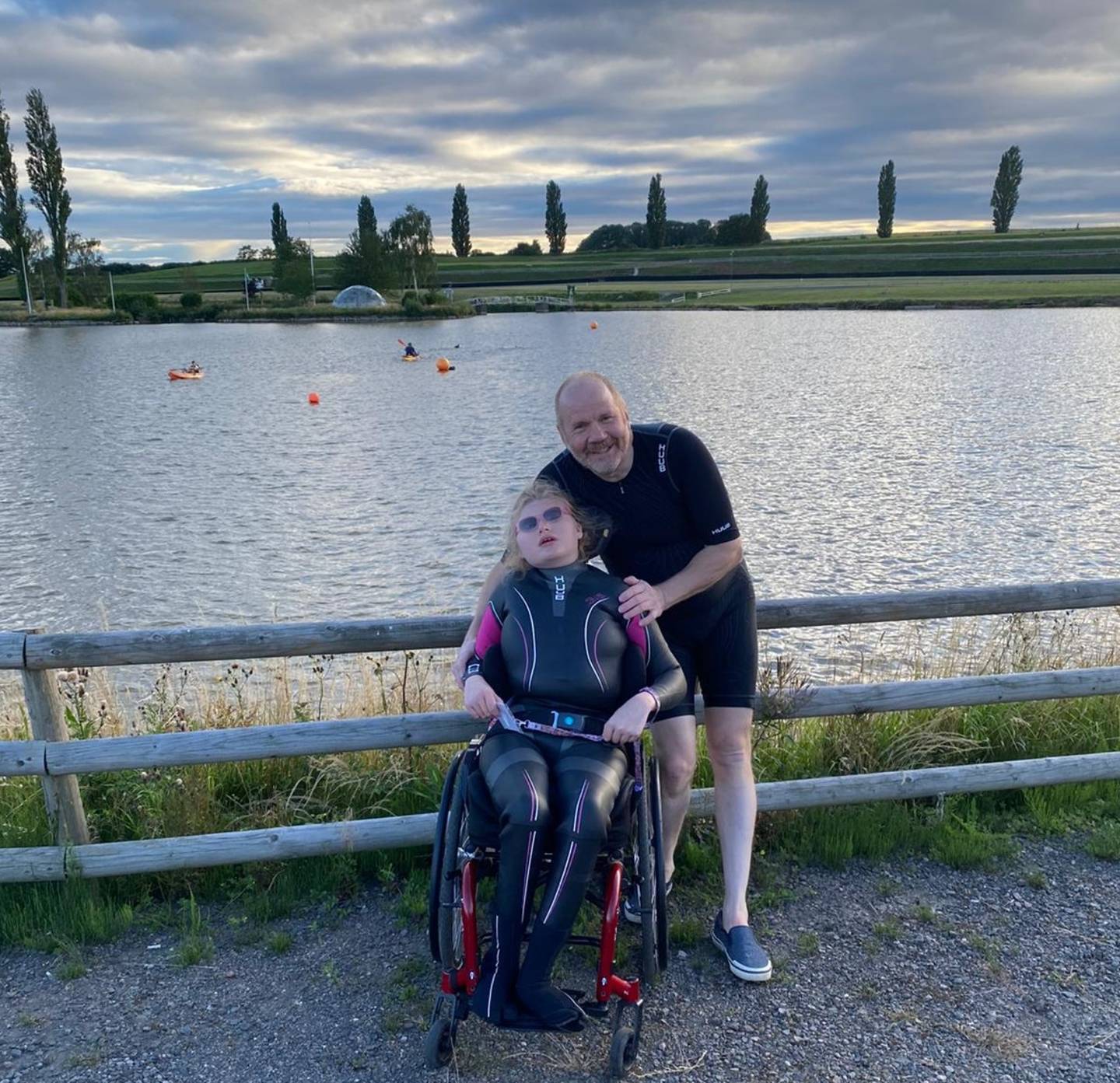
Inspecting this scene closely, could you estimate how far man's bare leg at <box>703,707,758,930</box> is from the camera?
3801 millimetres

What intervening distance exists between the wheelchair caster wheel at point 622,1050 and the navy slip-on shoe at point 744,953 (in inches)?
22.1

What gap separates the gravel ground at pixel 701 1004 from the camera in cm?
313

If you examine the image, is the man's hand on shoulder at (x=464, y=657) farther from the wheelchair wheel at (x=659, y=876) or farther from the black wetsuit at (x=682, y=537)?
the wheelchair wheel at (x=659, y=876)

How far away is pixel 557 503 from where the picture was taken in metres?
3.66

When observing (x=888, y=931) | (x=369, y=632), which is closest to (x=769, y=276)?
(x=369, y=632)

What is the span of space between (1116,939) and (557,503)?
8.28ft

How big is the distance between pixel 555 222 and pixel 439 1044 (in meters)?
152

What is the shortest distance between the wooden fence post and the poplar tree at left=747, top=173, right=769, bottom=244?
5776 inches

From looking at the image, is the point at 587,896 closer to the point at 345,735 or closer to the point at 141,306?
the point at 345,735

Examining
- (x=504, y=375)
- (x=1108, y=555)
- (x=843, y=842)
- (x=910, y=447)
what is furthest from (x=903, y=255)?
(x=843, y=842)

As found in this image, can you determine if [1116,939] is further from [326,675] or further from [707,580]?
[326,675]

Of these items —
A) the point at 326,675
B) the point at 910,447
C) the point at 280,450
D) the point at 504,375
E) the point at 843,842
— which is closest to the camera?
the point at 843,842

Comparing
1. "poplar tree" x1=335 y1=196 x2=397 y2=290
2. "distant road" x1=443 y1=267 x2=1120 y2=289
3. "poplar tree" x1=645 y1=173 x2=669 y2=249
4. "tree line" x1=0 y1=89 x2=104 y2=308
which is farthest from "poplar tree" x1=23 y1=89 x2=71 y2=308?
"poplar tree" x1=645 y1=173 x2=669 y2=249

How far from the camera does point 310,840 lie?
405 cm
